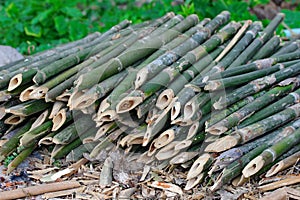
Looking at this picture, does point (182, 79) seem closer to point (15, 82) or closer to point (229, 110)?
point (229, 110)

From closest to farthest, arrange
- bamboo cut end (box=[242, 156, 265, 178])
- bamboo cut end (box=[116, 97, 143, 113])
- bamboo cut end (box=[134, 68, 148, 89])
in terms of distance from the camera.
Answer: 1. bamboo cut end (box=[242, 156, 265, 178])
2. bamboo cut end (box=[116, 97, 143, 113])
3. bamboo cut end (box=[134, 68, 148, 89])

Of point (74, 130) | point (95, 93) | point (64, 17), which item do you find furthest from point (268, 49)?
point (64, 17)

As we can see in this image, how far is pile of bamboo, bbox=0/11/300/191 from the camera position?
86.6 inches

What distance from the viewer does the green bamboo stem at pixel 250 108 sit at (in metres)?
2.22

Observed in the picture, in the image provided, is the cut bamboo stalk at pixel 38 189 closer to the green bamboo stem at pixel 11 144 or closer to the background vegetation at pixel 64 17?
the green bamboo stem at pixel 11 144

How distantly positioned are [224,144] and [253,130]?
153mm

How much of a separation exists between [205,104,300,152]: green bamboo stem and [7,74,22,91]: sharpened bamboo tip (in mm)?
999

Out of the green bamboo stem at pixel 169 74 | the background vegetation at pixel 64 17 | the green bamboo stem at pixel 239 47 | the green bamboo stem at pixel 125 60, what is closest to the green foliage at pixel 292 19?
the background vegetation at pixel 64 17

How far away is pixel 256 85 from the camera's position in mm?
2422

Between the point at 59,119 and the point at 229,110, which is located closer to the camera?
the point at 229,110

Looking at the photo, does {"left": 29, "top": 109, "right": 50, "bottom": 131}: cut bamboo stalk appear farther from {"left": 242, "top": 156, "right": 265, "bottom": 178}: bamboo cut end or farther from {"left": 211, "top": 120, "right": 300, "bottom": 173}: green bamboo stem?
{"left": 242, "top": 156, "right": 265, "bottom": 178}: bamboo cut end

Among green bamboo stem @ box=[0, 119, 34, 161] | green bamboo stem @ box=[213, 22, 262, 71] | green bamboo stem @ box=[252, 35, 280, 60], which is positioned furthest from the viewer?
green bamboo stem @ box=[252, 35, 280, 60]

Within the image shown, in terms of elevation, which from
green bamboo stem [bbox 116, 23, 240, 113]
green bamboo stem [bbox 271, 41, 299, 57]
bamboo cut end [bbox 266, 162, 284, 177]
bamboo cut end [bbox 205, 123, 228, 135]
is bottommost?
bamboo cut end [bbox 266, 162, 284, 177]

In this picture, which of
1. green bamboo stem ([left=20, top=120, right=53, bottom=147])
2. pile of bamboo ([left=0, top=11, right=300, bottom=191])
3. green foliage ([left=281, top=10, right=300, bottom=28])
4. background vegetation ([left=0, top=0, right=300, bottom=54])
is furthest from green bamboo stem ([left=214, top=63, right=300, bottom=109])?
green foliage ([left=281, top=10, right=300, bottom=28])
